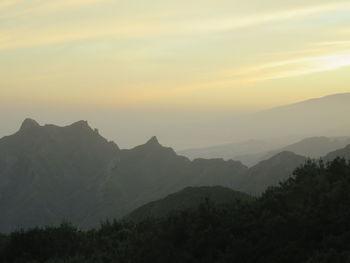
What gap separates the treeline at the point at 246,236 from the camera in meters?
21.1

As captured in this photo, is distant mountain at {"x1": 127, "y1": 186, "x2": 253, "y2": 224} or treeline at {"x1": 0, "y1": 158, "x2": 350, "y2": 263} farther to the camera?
distant mountain at {"x1": 127, "y1": 186, "x2": 253, "y2": 224}

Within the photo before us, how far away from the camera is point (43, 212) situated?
182 meters

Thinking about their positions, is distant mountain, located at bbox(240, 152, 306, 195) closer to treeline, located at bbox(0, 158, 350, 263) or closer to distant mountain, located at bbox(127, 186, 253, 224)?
distant mountain, located at bbox(127, 186, 253, 224)

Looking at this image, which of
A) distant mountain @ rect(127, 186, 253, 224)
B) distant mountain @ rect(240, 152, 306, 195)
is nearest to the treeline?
distant mountain @ rect(127, 186, 253, 224)

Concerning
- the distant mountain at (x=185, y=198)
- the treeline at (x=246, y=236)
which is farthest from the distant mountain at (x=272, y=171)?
the treeline at (x=246, y=236)

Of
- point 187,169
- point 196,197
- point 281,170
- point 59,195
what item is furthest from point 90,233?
point 59,195

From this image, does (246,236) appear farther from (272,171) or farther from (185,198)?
(272,171)

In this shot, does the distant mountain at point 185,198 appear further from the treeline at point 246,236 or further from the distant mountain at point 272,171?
the distant mountain at point 272,171

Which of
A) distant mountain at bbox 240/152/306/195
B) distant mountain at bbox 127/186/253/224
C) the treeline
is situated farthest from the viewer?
distant mountain at bbox 240/152/306/195

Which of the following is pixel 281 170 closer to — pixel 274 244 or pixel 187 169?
pixel 187 169

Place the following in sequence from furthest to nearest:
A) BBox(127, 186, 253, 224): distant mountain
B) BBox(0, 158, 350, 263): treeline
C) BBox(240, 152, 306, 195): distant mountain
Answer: BBox(240, 152, 306, 195): distant mountain → BBox(127, 186, 253, 224): distant mountain → BBox(0, 158, 350, 263): treeline

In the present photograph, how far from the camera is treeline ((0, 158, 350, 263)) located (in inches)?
830

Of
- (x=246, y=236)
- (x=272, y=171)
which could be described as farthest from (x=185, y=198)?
(x=272, y=171)

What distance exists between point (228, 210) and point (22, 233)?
13.8 m
